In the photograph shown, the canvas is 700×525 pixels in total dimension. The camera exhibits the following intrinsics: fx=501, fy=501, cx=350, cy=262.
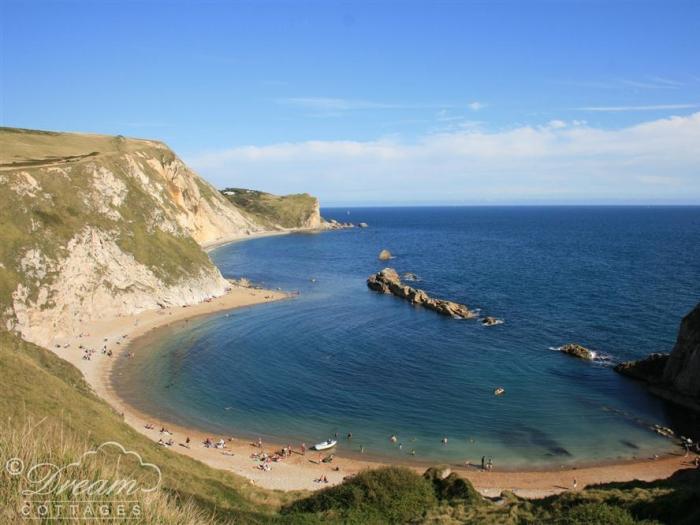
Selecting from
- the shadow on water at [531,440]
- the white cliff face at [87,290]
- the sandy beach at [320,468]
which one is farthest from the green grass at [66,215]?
the shadow on water at [531,440]

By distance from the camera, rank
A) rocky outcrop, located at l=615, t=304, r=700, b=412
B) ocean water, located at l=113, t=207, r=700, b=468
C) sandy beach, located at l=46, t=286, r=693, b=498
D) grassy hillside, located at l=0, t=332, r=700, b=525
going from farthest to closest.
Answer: rocky outcrop, located at l=615, t=304, r=700, b=412, ocean water, located at l=113, t=207, r=700, b=468, sandy beach, located at l=46, t=286, r=693, b=498, grassy hillside, located at l=0, t=332, r=700, b=525

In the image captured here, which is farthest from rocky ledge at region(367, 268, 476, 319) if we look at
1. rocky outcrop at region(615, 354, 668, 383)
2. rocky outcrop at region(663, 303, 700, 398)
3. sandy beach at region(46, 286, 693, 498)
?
sandy beach at region(46, 286, 693, 498)

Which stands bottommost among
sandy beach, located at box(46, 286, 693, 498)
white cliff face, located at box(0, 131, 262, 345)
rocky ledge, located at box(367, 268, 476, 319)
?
sandy beach, located at box(46, 286, 693, 498)

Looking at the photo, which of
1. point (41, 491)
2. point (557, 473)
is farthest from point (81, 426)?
point (557, 473)

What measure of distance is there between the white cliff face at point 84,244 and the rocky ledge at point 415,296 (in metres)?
31.6

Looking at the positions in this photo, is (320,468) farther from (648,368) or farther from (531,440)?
(648,368)

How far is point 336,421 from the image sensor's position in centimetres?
4394

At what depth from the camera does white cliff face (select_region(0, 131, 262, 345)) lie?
59094mm

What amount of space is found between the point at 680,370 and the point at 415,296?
44824 mm

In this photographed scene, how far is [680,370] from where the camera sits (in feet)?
164

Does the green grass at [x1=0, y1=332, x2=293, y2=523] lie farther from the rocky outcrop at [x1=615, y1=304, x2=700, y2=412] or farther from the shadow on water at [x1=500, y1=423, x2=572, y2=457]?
the rocky outcrop at [x1=615, y1=304, x2=700, y2=412]

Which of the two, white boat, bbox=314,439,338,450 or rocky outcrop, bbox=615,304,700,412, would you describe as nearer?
white boat, bbox=314,439,338,450

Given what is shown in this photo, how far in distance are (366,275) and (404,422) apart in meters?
75.5

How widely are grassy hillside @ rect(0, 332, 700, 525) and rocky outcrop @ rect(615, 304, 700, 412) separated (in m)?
22.2
